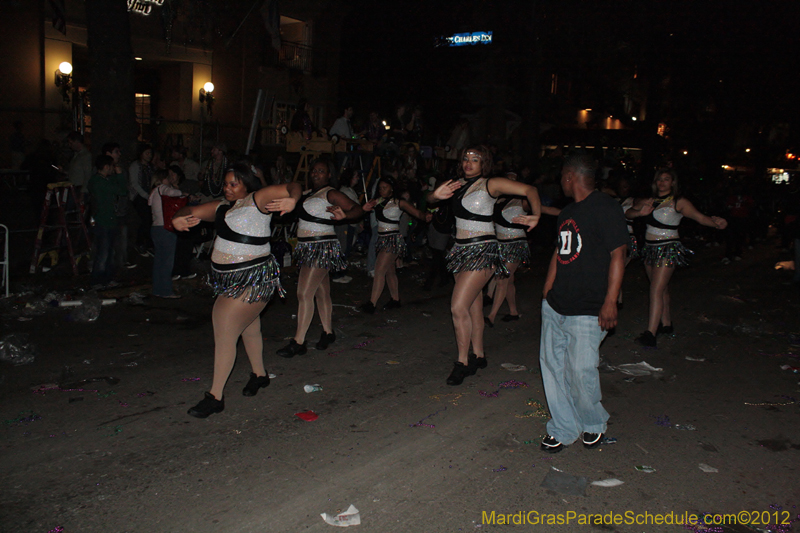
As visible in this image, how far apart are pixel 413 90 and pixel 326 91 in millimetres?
3666

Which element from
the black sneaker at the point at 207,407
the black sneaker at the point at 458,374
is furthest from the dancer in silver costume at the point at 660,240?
the black sneaker at the point at 207,407

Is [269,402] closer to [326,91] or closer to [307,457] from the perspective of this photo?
[307,457]

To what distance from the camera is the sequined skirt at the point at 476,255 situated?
19.2 feet

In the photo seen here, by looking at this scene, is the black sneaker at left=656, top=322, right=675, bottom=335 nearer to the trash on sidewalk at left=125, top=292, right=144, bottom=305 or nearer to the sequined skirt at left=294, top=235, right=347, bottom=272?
the sequined skirt at left=294, top=235, right=347, bottom=272

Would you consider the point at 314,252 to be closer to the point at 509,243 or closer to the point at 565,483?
the point at 509,243

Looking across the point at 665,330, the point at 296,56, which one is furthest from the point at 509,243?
the point at 296,56

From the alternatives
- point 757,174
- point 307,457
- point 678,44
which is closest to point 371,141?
point 307,457

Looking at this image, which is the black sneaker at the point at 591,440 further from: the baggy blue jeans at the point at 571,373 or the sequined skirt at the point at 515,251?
the sequined skirt at the point at 515,251

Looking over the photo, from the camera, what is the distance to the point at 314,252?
673 cm

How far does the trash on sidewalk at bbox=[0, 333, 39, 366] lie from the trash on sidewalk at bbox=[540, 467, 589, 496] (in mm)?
5006

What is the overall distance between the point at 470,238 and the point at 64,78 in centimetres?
1714

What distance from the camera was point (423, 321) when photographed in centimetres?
852

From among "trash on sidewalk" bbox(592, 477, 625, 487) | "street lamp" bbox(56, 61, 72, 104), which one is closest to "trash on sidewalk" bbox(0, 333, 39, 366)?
"trash on sidewalk" bbox(592, 477, 625, 487)

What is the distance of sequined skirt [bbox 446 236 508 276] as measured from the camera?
5848mm
